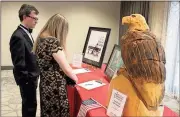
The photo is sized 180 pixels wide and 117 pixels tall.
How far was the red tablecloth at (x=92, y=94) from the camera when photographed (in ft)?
3.97

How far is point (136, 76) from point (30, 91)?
1.45 metres

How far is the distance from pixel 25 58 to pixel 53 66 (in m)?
0.40

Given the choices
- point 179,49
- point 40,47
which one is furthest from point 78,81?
point 179,49

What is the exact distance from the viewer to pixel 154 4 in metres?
4.82

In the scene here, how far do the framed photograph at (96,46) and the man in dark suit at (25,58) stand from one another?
1.99 ft

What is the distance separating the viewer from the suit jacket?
1962mm

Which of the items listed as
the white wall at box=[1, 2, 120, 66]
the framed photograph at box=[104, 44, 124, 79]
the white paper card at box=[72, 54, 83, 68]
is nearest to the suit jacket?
the white paper card at box=[72, 54, 83, 68]

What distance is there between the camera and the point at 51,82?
71.4 inches

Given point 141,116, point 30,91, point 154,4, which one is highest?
point 154,4

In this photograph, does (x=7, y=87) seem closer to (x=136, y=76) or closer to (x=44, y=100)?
(x=44, y=100)

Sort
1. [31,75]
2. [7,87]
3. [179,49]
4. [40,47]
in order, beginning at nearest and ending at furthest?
[40,47] < [31,75] < [179,49] < [7,87]

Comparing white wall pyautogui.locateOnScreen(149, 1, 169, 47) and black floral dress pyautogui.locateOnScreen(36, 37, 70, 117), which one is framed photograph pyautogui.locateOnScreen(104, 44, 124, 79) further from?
white wall pyautogui.locateOnScreen(149, 1, 169, 47)

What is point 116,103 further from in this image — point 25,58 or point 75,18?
point 75,18

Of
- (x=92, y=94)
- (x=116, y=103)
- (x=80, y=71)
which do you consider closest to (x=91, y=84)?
(x=92, y=94)
